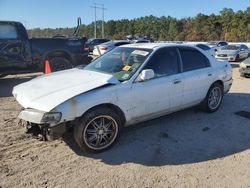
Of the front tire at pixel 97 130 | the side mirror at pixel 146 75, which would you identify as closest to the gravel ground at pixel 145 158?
the front tire at pixel 97 130

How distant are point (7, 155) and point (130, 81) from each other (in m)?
2.12

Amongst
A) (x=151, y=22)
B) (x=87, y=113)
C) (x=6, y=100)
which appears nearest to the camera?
(x=87, y=113)

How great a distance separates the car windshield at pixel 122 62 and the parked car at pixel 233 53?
16.5 metres

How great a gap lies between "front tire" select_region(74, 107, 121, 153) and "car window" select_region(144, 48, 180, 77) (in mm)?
1111

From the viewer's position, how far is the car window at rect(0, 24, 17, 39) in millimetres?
9773

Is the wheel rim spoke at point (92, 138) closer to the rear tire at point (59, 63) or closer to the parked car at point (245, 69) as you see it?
the rear tire at point (59, 63)

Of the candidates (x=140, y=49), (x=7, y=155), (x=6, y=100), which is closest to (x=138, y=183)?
(x=7, y=155)

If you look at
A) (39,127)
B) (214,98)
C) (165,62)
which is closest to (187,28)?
(214,98)

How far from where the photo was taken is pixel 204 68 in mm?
6109

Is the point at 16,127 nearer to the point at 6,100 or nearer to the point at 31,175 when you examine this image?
the point at 31,175

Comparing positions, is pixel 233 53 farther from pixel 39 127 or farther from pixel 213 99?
pixel 39 127

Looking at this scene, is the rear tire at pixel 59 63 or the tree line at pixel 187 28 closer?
the rear tire at pixel 59 63

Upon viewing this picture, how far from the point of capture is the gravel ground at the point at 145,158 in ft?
12.1

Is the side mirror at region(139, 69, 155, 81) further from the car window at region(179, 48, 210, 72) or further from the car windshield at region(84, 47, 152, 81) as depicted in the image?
the car window at region(179, 48, 210, 72)
